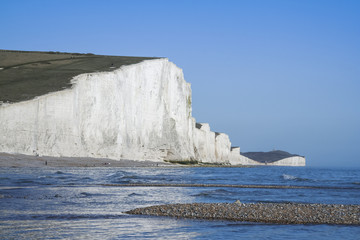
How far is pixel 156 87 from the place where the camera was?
202ft

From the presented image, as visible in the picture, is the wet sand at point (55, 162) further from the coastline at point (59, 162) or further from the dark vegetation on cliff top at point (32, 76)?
the dark vegetation on cliff top at point (32, 76)

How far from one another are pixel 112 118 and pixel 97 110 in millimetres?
2561

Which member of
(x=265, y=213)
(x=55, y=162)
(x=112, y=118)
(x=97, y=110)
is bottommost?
(x=265, y=213)

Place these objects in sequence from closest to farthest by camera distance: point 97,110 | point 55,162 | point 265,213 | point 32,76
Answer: point 265,213, point 55,162, point 97,110, point 32,76

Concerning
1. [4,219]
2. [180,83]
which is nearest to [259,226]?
[4,219]

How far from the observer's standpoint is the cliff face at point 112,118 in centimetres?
4034

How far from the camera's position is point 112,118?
2020 inches

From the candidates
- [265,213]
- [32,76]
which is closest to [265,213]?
[265,213]

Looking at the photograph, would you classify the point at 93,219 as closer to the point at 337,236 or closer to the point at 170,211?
the point at 170,211

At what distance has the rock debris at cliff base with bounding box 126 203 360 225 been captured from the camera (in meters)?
11.9

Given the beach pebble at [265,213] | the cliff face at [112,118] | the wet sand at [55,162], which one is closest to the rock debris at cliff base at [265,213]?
the beach pebble at [265,213]

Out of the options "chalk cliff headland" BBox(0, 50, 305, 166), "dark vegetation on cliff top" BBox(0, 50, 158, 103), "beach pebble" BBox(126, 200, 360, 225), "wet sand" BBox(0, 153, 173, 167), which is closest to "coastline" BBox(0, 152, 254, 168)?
"wet sand" BBox(0, 153, 173, 167)

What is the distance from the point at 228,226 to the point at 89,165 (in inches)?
1266

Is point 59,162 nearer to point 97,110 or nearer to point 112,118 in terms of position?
point 97,110
